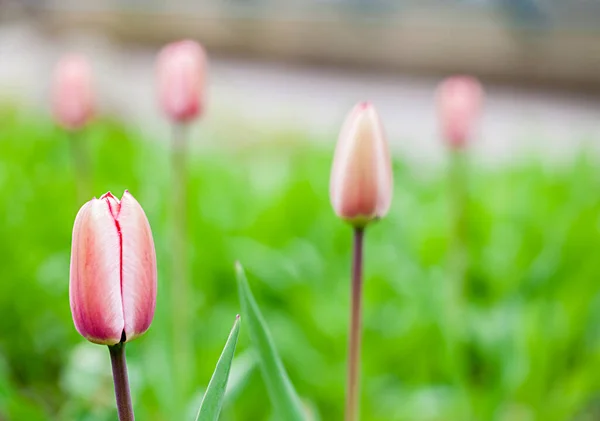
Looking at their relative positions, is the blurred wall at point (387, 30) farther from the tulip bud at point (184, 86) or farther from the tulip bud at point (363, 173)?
the tulip bud at point (363, 173)

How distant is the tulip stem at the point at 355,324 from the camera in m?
0.44

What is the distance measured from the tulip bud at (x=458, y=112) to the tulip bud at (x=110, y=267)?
24.1 inches

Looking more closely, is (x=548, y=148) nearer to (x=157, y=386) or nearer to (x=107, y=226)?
(x=157, y=386)

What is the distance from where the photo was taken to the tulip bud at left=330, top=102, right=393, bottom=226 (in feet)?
1.41

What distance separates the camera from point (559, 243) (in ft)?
3.47

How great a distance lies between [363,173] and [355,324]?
0.29 feet

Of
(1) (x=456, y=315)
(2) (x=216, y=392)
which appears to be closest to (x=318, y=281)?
(1) (x=456, y=315)

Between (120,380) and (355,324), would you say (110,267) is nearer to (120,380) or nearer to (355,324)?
(120,380)

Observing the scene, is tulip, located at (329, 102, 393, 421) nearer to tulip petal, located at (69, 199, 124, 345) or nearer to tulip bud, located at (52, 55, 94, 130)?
tulip petal, located at (69, 199, 124, 345)

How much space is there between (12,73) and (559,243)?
7.93 feet

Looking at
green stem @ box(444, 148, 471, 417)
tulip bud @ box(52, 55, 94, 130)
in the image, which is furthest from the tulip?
tulip bud @ box(52, 55, 94, 130)

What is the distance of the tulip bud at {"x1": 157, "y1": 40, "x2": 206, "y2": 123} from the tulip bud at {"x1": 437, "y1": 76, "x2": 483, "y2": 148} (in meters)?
0.31

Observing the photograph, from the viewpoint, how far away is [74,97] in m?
0.90

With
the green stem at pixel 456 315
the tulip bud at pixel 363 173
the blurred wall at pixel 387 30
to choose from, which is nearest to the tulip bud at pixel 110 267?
the tulip bud at pixel 363 173
